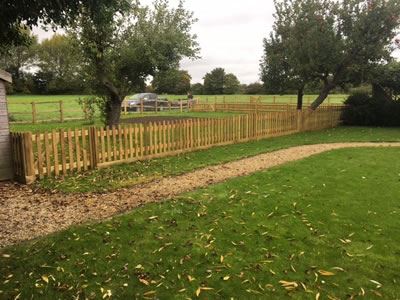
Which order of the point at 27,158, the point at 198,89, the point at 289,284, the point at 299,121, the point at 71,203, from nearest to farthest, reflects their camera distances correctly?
the point at 289,284, the point at 71,203, the point at 27,158, the point at 299,121, the point at 198,89

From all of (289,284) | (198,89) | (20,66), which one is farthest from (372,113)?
(20,66)

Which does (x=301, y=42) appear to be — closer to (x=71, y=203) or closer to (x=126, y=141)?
(x=126, y=141)

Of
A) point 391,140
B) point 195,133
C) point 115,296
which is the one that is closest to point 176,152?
point 195,133

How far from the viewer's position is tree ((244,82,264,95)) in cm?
7012

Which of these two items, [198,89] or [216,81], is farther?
[198,89]

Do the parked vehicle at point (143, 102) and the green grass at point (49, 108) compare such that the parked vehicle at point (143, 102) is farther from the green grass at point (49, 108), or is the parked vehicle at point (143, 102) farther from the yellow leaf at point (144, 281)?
the yellow leaf at point (144, 281)

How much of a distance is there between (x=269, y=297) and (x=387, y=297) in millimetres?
1207

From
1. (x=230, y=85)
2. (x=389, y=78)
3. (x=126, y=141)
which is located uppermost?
(x=230, y=85)

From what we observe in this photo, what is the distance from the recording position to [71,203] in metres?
6.82

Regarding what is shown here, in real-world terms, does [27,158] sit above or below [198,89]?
below

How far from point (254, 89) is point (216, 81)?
9.39 m

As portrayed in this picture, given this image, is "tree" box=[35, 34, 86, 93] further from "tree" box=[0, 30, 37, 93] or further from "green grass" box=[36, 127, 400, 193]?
"green grass" box=[36, 127, 400, 193]

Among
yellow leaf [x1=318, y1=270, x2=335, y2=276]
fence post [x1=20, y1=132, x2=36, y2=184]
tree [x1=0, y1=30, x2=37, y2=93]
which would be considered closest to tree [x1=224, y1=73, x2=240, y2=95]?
tree [x1=0, y1=30, x2=37, y2=93]

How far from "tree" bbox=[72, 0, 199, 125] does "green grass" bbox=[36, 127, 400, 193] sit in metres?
4.18
